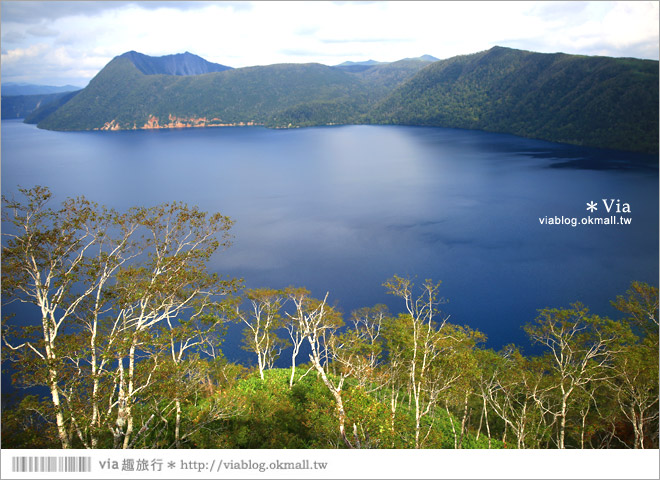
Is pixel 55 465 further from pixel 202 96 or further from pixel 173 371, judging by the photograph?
pixel 202 96

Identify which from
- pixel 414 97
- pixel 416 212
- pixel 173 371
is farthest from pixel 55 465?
pixel 414 97

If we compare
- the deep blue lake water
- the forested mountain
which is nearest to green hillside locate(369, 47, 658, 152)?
the forested mountain

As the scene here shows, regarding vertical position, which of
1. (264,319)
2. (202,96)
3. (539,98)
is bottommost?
(264,319)

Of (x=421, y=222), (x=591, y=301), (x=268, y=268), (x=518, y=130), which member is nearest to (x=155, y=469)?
(x=268, y=268)

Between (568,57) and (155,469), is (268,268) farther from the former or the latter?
(568,57)

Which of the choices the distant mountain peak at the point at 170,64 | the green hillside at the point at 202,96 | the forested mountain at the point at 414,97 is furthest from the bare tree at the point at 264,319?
the distant mountain peak at the point at 170,64
